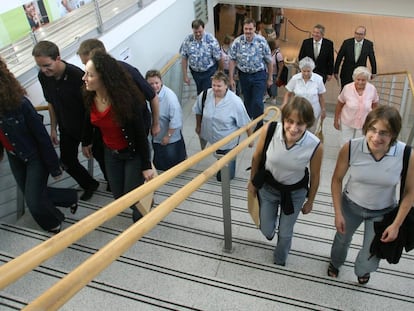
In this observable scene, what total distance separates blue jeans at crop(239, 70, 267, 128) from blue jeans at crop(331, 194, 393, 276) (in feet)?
9.67

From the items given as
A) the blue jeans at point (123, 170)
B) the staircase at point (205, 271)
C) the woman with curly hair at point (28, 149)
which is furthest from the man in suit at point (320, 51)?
the woman with curly hair at point (28, 149)

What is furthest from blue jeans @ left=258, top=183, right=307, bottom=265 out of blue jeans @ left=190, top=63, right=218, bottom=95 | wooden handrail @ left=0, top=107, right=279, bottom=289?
blue jeans @ left=190, top=63, right=218, bottom=95

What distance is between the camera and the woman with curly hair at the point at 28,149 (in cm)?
233

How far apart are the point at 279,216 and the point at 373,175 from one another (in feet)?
2.30

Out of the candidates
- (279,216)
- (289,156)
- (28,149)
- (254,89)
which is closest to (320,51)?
(254,89)

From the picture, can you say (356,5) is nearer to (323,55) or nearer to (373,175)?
(323,55)

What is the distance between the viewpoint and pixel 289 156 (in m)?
2.23

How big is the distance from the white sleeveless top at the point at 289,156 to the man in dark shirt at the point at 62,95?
146cm

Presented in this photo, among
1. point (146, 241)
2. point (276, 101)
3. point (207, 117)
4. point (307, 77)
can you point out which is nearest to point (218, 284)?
point (146, 241)

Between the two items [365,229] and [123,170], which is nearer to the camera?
[365,229]

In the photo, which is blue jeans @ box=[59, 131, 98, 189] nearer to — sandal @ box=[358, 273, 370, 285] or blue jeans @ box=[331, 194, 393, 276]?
blue jeans @ box=[331, 194, 393, 276]

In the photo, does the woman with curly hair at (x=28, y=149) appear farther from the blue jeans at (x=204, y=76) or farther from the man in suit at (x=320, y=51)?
the man in suit at (x=320, y=51)

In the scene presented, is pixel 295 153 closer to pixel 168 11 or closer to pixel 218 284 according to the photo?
pixel 218 284

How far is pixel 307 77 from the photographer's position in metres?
4.23
